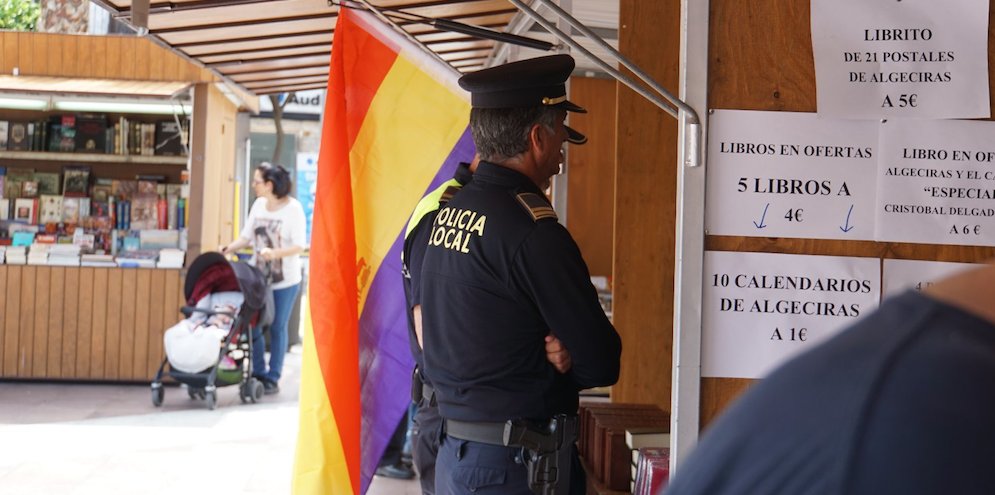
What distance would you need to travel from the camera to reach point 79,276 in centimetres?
967

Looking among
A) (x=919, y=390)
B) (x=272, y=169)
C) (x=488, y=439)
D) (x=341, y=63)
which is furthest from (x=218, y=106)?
(x=919, y=390)

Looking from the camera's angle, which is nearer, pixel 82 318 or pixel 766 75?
pixel 766 75

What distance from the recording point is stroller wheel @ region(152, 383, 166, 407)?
8.86 metres

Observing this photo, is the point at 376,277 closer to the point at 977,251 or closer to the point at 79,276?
the point at 977,251

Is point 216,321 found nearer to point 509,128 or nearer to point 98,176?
point 98,176

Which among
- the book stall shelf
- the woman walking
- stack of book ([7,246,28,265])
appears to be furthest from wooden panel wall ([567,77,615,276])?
stack of book ([7,246,28,265])

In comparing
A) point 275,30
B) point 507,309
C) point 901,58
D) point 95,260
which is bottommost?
point 507,309

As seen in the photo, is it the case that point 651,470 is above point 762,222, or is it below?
below

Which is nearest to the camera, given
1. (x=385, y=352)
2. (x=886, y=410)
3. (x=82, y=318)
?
(x=886, y=410)

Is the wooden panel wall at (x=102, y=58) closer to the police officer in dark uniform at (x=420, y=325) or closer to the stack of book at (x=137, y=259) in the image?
the stack of book at (x=137, y=259)

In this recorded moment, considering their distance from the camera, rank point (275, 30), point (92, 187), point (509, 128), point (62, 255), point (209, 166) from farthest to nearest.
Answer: point (92, 187), point (209, 166), point (62, 255), point (275, 30), point (509, 128)

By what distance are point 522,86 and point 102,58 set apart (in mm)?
8214

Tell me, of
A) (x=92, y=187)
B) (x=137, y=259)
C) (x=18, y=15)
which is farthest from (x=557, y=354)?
(x=18, y=15)

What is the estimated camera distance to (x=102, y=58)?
10000 millimetres
